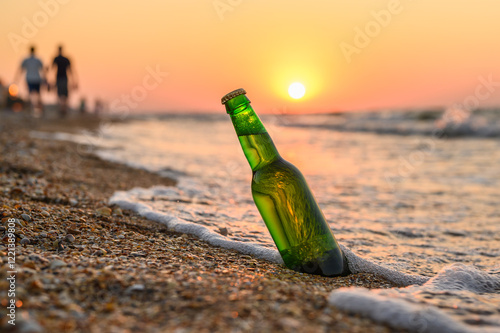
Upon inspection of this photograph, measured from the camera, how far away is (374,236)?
333 centimetres

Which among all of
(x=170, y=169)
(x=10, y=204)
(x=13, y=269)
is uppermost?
(x=170, y=169)

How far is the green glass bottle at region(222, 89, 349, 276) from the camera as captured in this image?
6.24 ft

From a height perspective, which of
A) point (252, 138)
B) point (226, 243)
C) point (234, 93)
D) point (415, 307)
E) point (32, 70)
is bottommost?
point (415, 307)

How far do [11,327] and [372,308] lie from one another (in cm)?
114

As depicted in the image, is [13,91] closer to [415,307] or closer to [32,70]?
[32,70]

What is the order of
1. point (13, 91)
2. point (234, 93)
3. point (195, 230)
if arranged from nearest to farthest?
point (234, 93) < point (195, 230) < point (13, 91)

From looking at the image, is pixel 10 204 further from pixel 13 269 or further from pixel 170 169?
pixel 170 169

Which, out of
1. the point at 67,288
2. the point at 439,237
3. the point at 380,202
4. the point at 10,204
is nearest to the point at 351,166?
the point at 380,202

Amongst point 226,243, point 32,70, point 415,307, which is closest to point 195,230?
point 226,243

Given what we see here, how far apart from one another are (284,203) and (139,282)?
73 centimetres

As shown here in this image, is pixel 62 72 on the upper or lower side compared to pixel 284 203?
upper

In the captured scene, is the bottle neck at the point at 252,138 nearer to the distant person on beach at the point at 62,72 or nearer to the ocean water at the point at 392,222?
the ocean water at the point at 392,222

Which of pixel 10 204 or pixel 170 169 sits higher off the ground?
pixel 170 169

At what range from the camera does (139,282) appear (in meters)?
1.59
